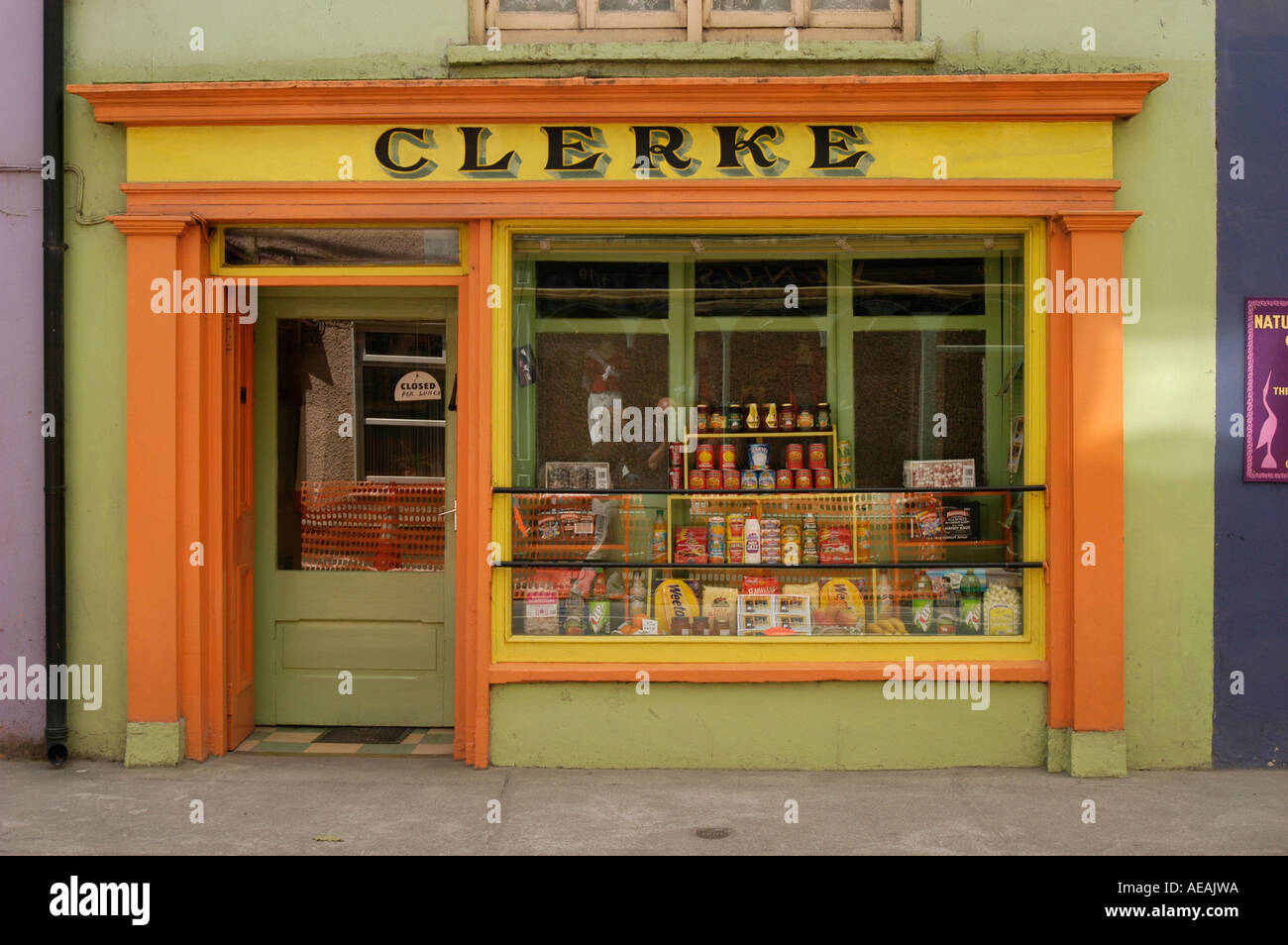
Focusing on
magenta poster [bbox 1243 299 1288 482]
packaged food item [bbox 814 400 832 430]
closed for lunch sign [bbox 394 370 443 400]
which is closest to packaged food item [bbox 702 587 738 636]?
packaged food item [bbox 814 400 832 430]

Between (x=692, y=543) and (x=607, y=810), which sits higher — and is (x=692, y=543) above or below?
above

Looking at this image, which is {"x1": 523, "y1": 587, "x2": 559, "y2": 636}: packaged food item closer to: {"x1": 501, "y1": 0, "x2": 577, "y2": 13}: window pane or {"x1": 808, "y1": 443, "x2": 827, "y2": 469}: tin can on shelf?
{"x1": 808, "y1": 443, "x2": 827, "y2": 469}: tin can on shelf

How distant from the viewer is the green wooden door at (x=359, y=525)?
7.45 m

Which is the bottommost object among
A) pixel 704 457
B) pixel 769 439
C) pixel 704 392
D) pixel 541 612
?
pixel 541 612

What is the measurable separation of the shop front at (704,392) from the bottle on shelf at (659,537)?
13 millimetres

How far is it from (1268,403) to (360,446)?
5.34m

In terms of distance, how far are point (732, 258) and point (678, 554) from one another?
1730 millimetres

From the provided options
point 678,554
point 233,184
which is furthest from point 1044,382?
point 233,184

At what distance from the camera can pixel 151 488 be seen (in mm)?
6570

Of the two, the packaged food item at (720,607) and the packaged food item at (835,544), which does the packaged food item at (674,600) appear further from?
the packaged food item at (835,544)

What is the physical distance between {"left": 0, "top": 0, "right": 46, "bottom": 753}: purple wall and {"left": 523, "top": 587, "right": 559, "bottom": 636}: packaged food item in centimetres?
274

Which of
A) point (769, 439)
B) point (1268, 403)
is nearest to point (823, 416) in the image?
point (769, 439)

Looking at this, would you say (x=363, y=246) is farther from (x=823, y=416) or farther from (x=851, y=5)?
(x=851, y=5)

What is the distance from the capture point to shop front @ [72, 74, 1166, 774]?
6461mm
